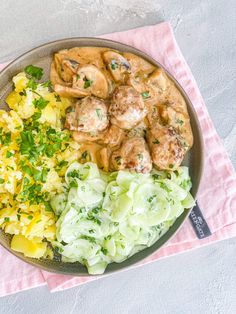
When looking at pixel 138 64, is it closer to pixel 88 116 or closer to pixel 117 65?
pixel 117 65

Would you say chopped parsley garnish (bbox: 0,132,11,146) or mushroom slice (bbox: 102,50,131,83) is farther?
mushroom slice (bbox: 102,50,131,83)

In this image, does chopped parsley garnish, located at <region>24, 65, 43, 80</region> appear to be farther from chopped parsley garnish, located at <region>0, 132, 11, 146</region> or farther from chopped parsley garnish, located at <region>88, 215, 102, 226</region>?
chopped parsley garnish, located at <region>88, 215, 102, 226</region>

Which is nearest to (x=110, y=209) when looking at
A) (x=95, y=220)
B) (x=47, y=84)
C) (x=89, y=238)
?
(x=95, y=220)

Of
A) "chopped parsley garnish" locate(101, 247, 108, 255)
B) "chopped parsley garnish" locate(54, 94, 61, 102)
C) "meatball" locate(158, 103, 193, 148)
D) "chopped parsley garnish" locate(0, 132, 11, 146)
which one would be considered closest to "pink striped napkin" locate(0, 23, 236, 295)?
"meatball" locate(158, 103, 193, 148)

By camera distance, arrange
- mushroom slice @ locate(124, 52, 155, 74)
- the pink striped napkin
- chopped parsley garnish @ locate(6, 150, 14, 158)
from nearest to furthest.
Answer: chopped parsley garnish @ locate(6, 150, 14, 158) → mushroom slice @ locate(124, 52, 155, 74) → the pink striped napkin

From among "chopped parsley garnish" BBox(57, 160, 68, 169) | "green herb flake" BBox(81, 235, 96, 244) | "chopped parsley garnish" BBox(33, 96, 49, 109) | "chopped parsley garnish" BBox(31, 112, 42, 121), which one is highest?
"chopped parsley garnish" BBox(33, 96, 49, 109)

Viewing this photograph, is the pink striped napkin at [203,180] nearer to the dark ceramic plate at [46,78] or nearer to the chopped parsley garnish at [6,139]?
the dark ceramic plate at [46,78]

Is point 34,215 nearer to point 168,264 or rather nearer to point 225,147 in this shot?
point 168,264

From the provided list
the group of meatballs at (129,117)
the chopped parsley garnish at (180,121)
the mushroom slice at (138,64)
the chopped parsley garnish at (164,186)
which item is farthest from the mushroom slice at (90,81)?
the chopped parsley garnish at (164,186)
